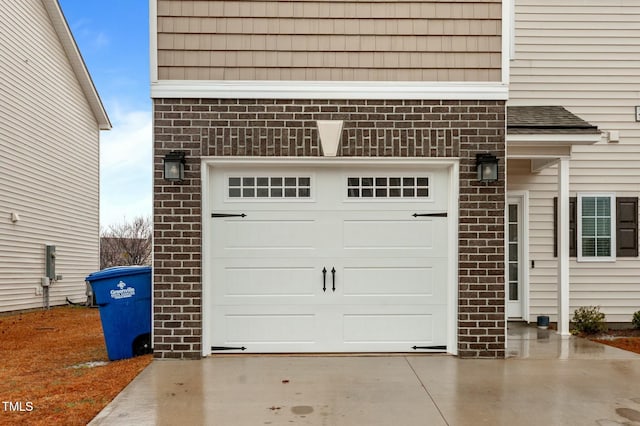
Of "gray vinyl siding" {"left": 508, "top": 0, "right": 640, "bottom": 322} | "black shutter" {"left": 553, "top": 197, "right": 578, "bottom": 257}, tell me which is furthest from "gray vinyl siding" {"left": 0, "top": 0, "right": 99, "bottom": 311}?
"black shutter" {"left": 553, "top": 197, "right": 578, "bottom": 257}

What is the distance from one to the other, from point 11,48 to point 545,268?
1155cm

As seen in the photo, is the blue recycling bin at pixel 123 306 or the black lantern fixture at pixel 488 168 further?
the blue recycling bin at pixel 123 306

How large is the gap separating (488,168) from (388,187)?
1.13 m

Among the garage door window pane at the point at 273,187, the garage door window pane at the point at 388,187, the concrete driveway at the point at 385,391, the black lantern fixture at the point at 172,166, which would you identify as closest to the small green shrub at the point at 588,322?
the concrete driveway at the point at 385,391

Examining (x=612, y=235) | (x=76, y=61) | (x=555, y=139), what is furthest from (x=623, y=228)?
(x=76, y=61)

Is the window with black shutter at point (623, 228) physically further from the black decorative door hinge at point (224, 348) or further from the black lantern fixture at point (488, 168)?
the black decorative door hinge at point (224, 348)

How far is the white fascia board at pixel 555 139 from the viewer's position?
7.43 meters

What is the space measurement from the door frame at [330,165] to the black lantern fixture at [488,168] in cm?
25

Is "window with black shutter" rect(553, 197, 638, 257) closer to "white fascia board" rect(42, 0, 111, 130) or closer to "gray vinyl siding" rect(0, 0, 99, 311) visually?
"gray vinyl siding" rect(0, 0, 99, 311)

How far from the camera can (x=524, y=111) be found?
334 inches

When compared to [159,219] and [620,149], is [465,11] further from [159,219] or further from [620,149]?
[620,149]

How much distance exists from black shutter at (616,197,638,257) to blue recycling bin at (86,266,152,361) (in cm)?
760

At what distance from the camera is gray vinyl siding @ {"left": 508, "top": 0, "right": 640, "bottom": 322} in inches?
360

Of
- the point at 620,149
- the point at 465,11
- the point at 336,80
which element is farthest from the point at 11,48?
the point at 620,149
